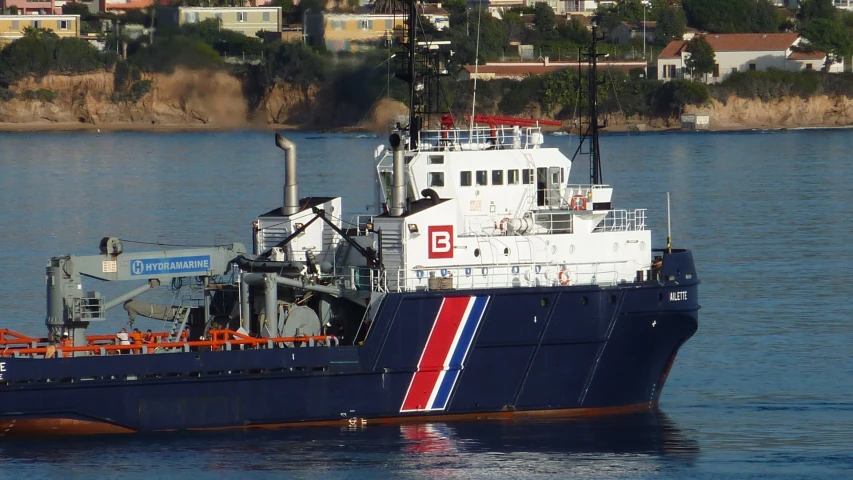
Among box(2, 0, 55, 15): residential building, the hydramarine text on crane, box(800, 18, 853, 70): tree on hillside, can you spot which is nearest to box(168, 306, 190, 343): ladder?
the hydramarine text on crane

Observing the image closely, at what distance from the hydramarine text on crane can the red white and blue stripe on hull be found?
14.1 ft

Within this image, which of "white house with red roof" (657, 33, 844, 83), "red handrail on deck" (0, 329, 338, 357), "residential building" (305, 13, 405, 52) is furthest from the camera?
"white house with red roof" (657, 33, 844, 83)

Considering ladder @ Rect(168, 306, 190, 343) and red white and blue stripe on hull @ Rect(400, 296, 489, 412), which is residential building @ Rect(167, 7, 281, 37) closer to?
ladder @ Rect(168, 306, 190, 343)

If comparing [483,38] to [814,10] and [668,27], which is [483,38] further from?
[814,10]

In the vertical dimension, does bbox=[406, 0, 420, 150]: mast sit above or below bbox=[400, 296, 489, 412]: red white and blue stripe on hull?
above

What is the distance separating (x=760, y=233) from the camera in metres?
54.1

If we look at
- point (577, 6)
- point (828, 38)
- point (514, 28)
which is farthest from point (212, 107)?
point (577, 6)

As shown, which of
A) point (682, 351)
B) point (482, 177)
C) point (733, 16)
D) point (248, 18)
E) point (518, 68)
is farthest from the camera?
point (733, 16)

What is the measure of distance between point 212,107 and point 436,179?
6155cm

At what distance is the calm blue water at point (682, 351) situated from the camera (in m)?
25.7

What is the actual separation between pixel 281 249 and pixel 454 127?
13.3 feet

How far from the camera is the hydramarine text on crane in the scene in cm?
2738

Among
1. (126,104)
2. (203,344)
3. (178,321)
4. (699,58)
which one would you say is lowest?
(203,344)

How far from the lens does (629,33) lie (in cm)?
13400
